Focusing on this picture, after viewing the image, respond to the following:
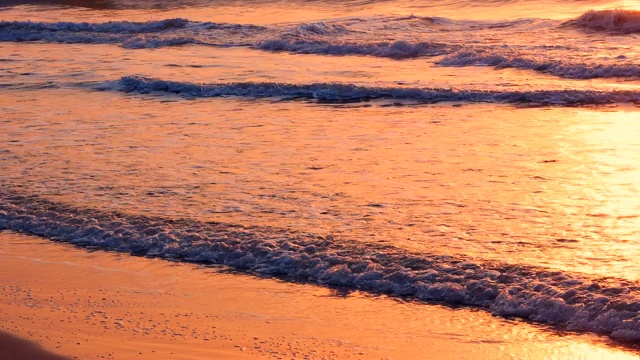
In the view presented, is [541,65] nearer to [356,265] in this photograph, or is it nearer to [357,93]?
[357,93]

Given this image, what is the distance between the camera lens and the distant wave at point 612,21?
18.6 metres

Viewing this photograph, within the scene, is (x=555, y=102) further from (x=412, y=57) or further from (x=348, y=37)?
(x=348, y=37)

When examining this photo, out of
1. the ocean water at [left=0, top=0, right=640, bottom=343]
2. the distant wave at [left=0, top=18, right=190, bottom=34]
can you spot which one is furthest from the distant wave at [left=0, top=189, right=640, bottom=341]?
the distant wave at [left=0, top=18, right=190, bottom=34]

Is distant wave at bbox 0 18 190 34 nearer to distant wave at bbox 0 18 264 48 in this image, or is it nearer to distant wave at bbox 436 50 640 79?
distant wave at bbox 0 18 264 48

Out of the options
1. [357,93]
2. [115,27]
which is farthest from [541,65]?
[115,27]

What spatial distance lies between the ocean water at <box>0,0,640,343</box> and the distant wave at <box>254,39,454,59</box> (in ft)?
0.15

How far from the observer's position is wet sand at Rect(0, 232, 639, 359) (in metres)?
4.73

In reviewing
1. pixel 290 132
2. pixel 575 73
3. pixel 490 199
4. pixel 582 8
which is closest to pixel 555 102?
pixel 575 73

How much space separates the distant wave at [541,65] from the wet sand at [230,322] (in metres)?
9.69

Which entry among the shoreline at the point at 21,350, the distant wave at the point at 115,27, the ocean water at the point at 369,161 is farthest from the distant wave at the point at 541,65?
the shoreline at the point at 21,350

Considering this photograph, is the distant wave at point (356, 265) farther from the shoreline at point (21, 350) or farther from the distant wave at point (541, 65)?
the distant wave at point (541, 65)

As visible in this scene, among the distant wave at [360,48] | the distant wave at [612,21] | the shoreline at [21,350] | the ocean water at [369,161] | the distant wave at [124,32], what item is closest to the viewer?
the shoreline at [21,350]

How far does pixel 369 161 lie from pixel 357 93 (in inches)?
192

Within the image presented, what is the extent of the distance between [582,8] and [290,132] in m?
14.0
